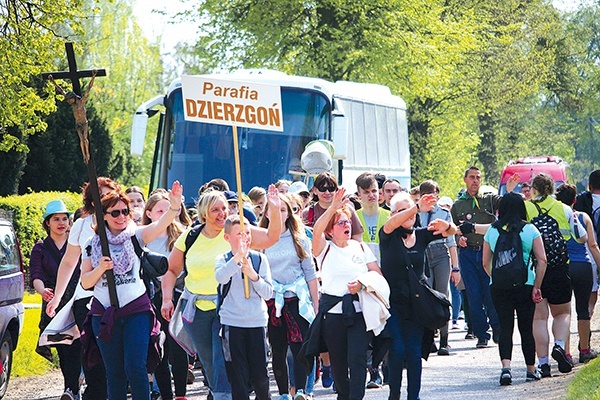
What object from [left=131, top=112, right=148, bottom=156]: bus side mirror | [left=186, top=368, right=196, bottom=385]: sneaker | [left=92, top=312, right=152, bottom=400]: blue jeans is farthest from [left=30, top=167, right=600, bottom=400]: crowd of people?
[left=131, top=112, right=148, bottom=156]: bus side mirror

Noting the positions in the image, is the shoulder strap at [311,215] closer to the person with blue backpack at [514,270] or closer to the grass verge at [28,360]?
the person with blue backpack at [514,270]

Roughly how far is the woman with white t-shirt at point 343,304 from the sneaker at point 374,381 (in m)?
2.71

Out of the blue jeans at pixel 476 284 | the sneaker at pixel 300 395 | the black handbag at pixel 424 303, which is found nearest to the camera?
the black handbag at pixel 424 303

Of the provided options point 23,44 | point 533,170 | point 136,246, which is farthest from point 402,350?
point 533,170

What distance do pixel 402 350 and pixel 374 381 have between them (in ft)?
7.42

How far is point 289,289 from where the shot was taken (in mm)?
10773

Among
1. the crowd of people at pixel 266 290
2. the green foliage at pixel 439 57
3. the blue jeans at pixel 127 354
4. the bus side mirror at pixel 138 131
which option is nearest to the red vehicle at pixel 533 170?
the green foliage at pixel 439 57

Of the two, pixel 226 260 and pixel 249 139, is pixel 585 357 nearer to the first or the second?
pixel 226 260

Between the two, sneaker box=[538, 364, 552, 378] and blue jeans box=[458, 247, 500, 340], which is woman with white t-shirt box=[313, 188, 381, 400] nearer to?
sneaker box=[538, 364, 552, 378]

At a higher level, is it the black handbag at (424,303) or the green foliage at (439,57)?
the green foliage at (439,57)

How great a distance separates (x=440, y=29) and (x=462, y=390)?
28.1 meters

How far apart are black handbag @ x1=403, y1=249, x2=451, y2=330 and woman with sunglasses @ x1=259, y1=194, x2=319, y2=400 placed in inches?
35.6

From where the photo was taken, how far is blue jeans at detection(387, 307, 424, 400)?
1046 cm

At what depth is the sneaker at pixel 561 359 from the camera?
12867 millimetres
